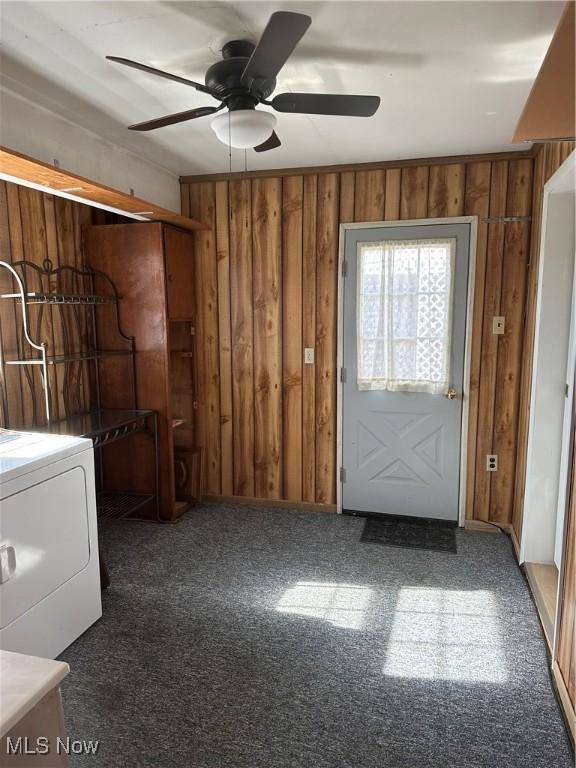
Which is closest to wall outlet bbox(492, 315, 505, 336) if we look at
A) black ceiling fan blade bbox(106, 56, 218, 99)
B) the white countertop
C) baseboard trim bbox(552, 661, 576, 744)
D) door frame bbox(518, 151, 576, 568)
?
door frame bbox(518, 151, 576, 568)

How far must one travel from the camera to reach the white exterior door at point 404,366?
3422 millimetres

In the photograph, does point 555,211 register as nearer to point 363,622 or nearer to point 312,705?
point 363,622

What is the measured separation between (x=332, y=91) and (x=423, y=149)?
3.45ft

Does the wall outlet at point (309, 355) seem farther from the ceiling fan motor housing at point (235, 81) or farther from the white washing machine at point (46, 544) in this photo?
the ceiling fan motor housing at point (235, 81)

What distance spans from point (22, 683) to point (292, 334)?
312 cm

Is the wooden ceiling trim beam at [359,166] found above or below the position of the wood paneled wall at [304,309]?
above

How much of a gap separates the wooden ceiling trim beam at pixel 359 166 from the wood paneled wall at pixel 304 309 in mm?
15

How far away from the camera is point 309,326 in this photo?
375cm

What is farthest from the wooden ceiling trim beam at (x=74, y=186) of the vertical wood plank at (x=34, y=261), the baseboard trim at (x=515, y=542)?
the baseboard trim at (x=515, y=542)

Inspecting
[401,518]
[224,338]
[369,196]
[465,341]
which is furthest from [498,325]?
[224,338]

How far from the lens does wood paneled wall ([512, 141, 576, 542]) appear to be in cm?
293

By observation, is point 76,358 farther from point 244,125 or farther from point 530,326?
point 530,326

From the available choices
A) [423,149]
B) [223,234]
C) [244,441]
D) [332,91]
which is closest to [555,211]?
[423,149]

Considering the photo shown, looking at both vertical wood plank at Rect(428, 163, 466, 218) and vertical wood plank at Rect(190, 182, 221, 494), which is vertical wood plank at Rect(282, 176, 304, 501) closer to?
vertical wood plank at Rect(190, 182, 221, 494)
